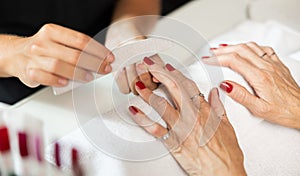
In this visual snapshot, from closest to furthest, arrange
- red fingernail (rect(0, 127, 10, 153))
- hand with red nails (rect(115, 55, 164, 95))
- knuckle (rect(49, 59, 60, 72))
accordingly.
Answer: red fingernail (rect(0, 127, 10, 153)) < knuckle (rect(49, 59, 60, 72)) < hand with red nails (rect(115, 55, 164, 95))

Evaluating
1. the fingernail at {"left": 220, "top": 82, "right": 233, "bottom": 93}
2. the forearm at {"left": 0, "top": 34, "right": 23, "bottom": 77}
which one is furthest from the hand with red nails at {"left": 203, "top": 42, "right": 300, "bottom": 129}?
the forearm at {"left": 0, "top": 34, "right": 23, "bottom": 77}

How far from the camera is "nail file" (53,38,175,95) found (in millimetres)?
739

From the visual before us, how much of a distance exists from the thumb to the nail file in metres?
0.15

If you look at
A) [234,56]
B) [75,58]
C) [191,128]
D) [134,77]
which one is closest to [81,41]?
[75,58]

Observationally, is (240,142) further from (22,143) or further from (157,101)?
(22,143)

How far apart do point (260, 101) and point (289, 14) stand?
0.53 m

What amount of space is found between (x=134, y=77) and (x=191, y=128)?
0.43 ft

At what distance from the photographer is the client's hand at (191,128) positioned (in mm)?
721

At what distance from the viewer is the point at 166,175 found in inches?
27.6

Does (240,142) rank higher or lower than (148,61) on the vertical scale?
lower

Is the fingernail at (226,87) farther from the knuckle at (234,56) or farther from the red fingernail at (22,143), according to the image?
the red fingernail at (22,143)

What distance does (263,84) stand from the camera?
2.77ft

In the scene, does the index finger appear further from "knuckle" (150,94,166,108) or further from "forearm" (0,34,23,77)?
"forearm" (0,34,23,77)

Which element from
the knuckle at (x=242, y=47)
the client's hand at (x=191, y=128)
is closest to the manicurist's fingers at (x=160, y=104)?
the client's hand at (x=191, y=128)
